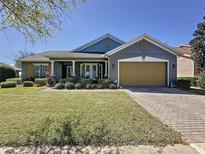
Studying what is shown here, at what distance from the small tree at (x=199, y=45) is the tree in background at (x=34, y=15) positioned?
17.7 metres

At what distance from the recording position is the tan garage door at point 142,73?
18391 mm

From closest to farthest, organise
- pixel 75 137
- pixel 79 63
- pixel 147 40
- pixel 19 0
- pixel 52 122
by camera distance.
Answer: pixel 75 137 < pixel 19 0 < pixel 52 122 < pixel 147 40 < pixel 79 63

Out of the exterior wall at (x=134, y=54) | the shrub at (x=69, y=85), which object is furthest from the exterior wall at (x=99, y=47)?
the shrub at (x=69, y=85)

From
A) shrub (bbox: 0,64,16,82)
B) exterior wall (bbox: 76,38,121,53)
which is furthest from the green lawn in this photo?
shrub (bbox: 0,64,16,82)

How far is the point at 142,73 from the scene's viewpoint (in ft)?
60.4

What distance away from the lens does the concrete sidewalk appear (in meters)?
3.94

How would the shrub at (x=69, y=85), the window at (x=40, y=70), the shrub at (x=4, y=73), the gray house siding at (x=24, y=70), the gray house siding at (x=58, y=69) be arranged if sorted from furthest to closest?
the shrub at (x=4, y=73) < the window at (x=40, y=70) < the gray house siding at (x=24, y=70) < the gray house siding at (x=58, y=69) < the shrub at (x=69, y=85)

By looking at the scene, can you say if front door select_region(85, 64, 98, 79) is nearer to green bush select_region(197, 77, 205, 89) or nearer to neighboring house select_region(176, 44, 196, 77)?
green bush select_region(197, 77, 205, 89)

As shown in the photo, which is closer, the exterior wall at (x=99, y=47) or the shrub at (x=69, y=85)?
the shrub at (x=69, y=85)

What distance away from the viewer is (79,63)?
2227 cm

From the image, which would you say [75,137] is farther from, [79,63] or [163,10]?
[79,63]

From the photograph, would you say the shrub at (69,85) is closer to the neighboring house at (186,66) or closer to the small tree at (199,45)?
the small tree at (199,45)

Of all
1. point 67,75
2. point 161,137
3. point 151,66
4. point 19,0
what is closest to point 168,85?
point 151,66

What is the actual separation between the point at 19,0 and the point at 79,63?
56.0ft
